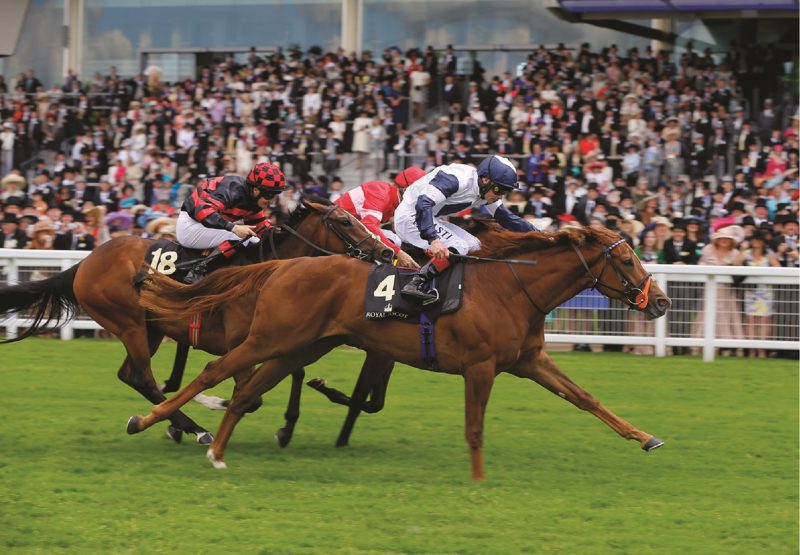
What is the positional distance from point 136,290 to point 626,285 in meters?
2.86

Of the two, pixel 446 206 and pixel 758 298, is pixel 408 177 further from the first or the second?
pixel 758 298

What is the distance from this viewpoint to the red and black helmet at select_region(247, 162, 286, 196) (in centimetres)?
671

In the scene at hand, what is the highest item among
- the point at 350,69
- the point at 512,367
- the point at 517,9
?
the point at 517,9

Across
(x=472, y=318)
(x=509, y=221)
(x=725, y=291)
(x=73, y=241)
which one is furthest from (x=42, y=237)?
(x=472, y=318)

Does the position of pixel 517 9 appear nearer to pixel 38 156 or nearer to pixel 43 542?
pixel 38 156

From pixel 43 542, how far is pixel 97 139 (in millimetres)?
14252

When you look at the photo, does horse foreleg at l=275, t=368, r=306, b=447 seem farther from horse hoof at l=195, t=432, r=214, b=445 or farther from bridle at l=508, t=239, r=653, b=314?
bridle at l=508, t=239, r=653, b=314

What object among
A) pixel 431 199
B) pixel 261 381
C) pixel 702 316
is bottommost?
pixel 261 381

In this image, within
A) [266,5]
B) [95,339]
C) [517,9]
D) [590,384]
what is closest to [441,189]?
[590,384]

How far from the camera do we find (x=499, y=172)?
19.9 ft

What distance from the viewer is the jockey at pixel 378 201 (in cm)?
708

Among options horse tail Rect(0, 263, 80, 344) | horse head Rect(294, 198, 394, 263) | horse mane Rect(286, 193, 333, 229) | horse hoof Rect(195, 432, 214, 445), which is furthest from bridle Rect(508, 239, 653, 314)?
horse tail Rect(0, 263, 80, 344)

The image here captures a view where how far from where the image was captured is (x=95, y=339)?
37.6 ft

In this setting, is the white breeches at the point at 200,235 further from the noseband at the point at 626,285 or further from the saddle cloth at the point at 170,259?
the noseband at the point at 626,285
